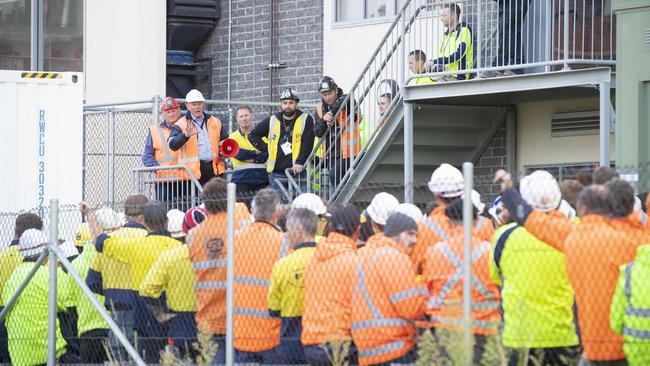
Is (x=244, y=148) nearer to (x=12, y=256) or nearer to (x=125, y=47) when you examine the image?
(x=12, y=256)

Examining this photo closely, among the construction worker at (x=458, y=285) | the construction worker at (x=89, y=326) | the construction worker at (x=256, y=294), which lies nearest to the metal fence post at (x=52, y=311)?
the construction worker at (x=89, y=326)

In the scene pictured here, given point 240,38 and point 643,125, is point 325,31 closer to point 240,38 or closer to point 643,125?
point 240,38

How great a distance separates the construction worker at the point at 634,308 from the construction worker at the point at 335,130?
802cm

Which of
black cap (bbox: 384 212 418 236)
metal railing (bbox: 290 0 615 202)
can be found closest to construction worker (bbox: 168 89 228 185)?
metal railing (bbox: 290 0 615 202)

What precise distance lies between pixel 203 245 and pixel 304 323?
125 centimetres

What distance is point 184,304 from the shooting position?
10.5 meters

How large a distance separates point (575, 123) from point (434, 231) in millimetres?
7281

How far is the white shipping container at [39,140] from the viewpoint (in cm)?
1522

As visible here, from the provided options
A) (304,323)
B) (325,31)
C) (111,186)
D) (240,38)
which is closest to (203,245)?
(304,323)

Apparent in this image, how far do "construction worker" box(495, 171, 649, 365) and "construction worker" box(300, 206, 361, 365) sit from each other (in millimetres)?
1645

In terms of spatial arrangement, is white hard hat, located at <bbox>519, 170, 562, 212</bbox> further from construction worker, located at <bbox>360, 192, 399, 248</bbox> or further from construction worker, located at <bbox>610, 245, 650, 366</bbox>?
construction worker, located at <bbox>360, 192, 399, 248</bbox>

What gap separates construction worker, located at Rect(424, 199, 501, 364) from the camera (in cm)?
860

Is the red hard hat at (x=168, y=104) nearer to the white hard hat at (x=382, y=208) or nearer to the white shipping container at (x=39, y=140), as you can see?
the white shipping container at (x=39, y=140)

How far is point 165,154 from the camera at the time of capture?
1606cm
